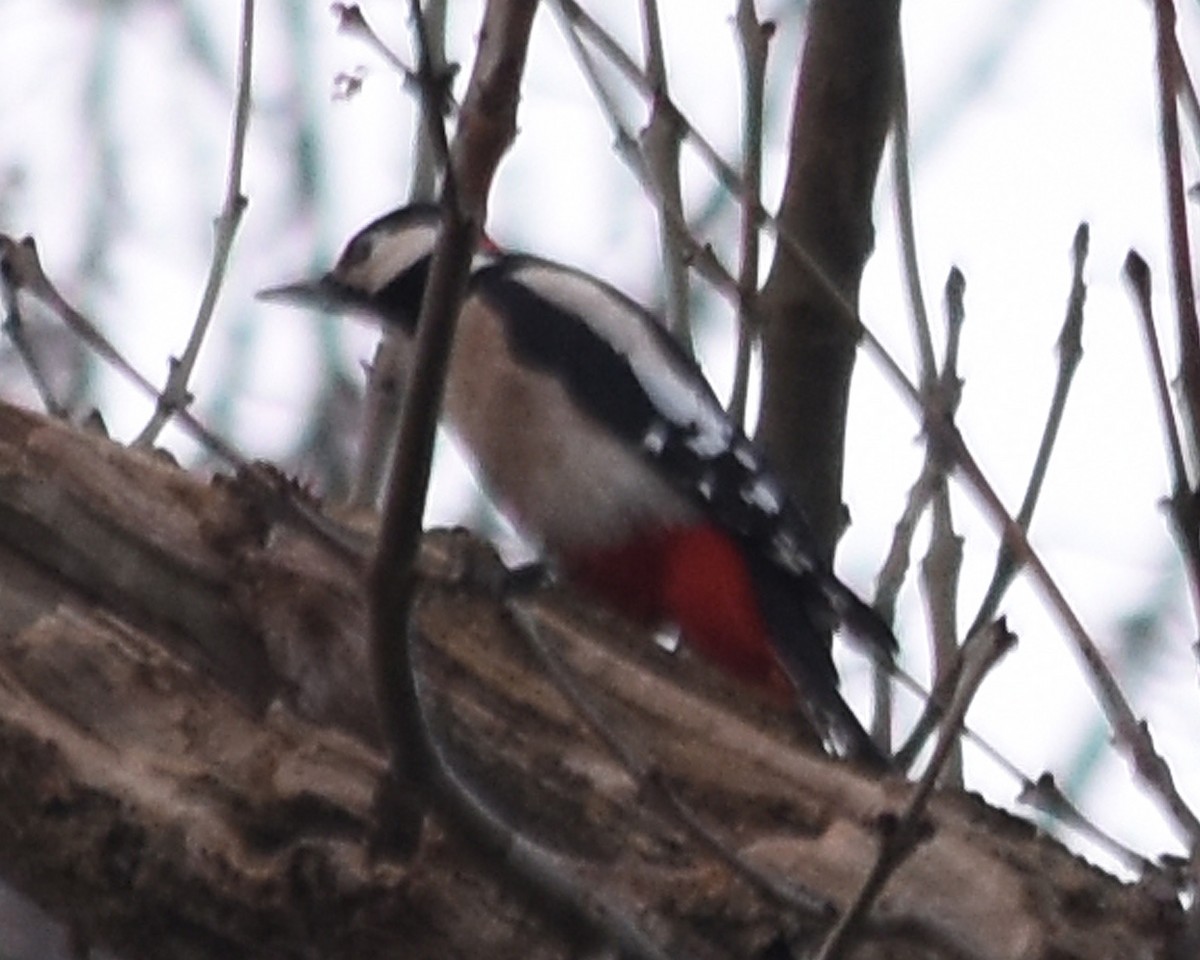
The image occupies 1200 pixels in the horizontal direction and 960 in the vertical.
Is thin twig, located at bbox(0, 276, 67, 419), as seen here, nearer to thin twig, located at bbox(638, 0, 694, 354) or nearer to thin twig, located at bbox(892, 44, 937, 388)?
Answer: thin twig, located at bbox(638, 0, 694, 354)

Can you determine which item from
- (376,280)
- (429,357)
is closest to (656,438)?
(376,280)

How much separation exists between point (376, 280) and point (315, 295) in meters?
0.15

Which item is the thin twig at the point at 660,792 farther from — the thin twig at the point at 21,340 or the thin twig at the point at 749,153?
the thin twig at the point at 749,153

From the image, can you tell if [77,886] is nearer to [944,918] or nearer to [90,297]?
[944,918]

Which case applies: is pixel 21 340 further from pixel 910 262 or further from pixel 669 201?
pixel 910 262

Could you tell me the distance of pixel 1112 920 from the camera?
2.34 meters

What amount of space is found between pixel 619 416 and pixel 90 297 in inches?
89.4

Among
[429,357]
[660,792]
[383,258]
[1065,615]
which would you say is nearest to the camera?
[429,357]

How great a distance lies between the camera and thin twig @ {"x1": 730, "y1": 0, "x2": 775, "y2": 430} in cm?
337

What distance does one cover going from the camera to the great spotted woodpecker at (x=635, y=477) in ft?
11.6

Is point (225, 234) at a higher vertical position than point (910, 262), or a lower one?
lower

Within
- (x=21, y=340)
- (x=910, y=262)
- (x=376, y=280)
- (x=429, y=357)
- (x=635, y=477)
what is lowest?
(x=429, y=357)

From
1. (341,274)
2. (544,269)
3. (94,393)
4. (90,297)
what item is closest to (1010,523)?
(544,269)

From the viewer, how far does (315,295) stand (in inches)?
176
